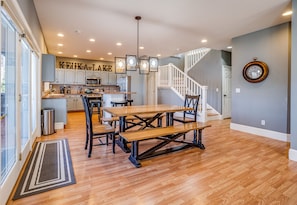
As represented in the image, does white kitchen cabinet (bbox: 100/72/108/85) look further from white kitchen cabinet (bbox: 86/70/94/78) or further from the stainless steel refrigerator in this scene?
the stainless steel refrigerator

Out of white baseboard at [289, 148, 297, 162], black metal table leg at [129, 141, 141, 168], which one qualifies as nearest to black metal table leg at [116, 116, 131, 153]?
black metal table leg at [129, 141, 141, 168]

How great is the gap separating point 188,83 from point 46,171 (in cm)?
570

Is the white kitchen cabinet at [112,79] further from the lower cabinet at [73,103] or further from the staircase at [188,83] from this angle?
the staircase at [188,83]

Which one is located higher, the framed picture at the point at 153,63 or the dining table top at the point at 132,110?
the framed picture at the point at 153,63

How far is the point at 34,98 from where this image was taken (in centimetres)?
397

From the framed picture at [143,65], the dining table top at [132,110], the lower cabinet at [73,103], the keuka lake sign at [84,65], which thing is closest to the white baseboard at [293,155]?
the dining table top at [132,110]

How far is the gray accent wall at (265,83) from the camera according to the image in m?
4.12

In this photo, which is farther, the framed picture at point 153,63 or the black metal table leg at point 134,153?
the framed picture at point 153,63

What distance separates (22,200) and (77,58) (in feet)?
27.2

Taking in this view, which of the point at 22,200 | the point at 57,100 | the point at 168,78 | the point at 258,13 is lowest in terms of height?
the point at 22,200

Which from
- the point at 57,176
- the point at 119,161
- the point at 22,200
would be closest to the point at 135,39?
the point at 119,161

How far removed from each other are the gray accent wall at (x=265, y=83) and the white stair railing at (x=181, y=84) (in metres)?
1.10

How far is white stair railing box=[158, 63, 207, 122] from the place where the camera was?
6180 millimetres

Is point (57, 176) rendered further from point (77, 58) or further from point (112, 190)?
point (77, 58)
